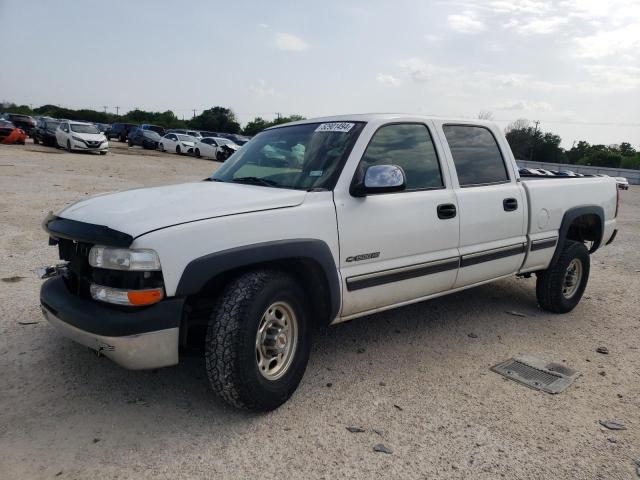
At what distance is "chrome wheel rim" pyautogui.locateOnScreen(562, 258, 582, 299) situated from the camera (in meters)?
5.44

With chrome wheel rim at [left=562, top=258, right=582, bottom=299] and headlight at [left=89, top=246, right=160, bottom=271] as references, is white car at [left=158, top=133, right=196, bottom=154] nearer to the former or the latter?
chrome wheel rim at [left=562, top=258, right=582, bottom=299]

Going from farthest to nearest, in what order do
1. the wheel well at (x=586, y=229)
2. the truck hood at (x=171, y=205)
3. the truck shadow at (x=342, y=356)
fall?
the wheel well at (x=586, y=229), the truck shadow at (x=342, y=356), the truck hood at (x=171, y=205)

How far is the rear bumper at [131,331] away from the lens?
2701 millimetres

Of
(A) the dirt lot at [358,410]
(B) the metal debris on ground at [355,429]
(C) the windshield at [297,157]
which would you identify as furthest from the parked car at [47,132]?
(B) the metal debris on ground at [355,429]

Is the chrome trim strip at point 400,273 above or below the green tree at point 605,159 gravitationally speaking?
Result: below

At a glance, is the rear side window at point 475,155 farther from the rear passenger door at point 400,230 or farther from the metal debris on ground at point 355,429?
the metal debris on ground at point 355,429

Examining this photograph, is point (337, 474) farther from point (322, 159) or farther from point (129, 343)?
point (322, 159)

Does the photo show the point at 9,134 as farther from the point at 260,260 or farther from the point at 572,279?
the point at 260,260

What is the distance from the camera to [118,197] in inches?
134

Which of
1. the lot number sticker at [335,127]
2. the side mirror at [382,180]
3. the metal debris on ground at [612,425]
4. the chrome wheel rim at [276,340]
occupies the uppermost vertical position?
the lot number sticker at [335,127]

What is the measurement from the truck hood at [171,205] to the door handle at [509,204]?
205 centimetres

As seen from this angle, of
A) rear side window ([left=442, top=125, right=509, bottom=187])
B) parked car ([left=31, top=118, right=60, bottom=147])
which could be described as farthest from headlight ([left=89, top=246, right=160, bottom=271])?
parked car ([left=31, top=118, right=60, bottom=147])

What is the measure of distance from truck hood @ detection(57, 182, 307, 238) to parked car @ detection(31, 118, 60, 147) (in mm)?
26438

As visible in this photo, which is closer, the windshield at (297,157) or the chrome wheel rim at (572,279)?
the windshield at (297,157)
